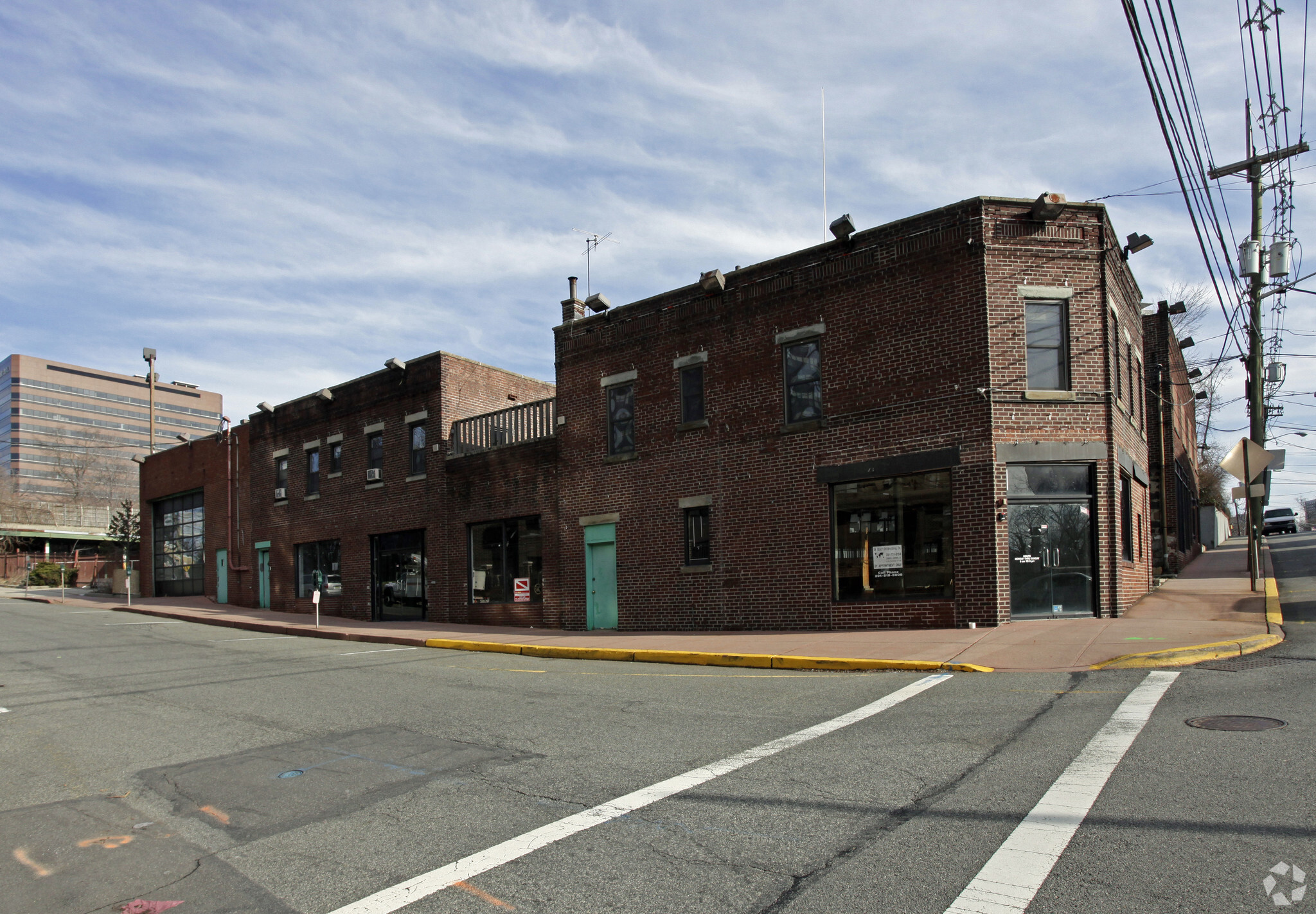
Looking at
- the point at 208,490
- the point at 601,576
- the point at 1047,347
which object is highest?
the point at 1047,347

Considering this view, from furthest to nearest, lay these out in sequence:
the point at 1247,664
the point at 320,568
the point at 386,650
Result: the point at 320,568, the point at 386,650, the point at 1247,664

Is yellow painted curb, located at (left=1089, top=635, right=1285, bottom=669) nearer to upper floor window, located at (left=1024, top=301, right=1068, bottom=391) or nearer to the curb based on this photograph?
the curb

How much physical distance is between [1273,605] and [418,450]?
20047 millimetres

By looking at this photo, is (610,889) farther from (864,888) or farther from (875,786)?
(875,786)

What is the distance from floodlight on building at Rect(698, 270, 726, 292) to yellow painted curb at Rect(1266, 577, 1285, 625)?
1077cm

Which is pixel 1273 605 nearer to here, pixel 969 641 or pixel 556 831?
pixel 969 641

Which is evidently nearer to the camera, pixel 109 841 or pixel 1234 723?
pixel 109 841

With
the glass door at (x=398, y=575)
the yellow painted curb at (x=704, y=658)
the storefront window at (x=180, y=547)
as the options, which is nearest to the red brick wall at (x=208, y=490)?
the storefront window at (x=180, y=547)

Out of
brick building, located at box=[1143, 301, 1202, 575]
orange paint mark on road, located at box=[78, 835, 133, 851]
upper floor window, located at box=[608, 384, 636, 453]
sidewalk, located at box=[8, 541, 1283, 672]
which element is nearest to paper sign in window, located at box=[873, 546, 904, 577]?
sidewalk, located at box=[8, 541, 1283, 672]

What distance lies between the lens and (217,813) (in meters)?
6.10

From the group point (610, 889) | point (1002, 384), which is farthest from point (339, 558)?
point (610, 889)

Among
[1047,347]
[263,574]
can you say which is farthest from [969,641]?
[263,574]

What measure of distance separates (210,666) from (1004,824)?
13.5m

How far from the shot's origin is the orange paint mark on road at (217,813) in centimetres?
594
